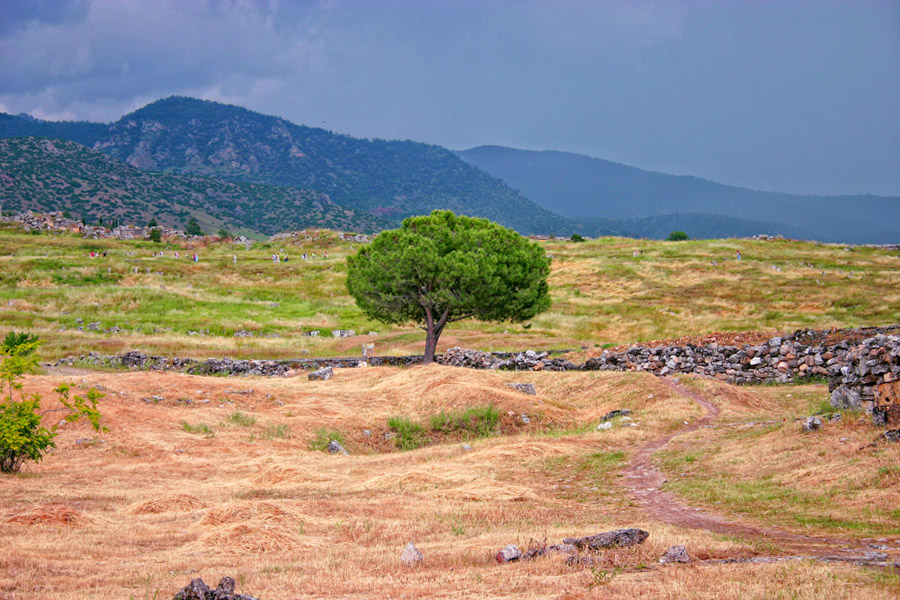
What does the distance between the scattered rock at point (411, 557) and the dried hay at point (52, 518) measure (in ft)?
16.2

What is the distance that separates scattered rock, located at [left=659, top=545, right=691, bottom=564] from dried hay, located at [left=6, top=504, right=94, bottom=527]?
7.74 m

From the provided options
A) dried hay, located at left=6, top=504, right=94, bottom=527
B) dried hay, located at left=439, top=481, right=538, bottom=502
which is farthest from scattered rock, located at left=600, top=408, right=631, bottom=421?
dried hay, located at left=6, top=504, right=94, bottom=527

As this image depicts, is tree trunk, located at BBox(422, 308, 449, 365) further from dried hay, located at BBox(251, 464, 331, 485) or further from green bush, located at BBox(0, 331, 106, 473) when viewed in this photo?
green bush, located at BBox(0, 331, 106, 473)

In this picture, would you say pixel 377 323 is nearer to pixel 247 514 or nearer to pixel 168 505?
pixel 168 505

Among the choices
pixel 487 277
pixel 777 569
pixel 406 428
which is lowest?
pixel 406 428

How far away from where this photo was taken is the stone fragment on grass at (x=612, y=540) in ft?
25.6

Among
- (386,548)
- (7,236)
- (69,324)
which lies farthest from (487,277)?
(7,236)

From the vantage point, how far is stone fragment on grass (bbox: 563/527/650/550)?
25.6 feet

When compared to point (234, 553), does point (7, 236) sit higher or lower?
higher

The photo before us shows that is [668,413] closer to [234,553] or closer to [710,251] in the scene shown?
[234,553]

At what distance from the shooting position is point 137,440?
1681cm

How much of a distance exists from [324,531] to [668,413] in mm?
13011

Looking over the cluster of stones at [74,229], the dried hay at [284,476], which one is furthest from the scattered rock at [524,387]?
the cluster of stones at [74,229]

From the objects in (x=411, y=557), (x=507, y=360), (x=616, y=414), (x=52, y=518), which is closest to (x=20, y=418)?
(x=52, y=518)
